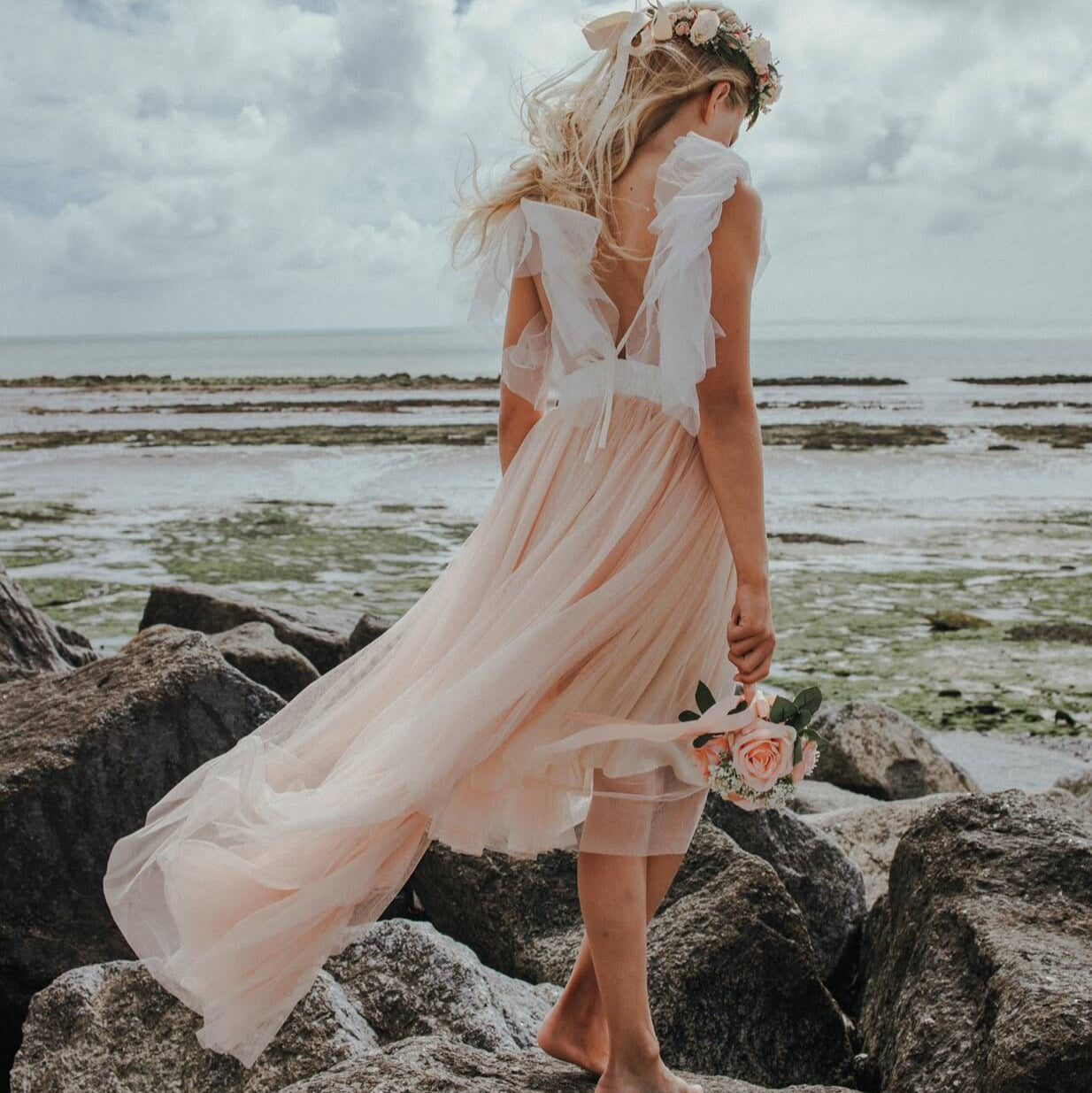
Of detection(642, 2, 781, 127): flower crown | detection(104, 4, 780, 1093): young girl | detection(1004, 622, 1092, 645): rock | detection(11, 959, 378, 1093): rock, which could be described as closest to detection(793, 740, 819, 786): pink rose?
detection(104, 4, 780, 1093): young girl

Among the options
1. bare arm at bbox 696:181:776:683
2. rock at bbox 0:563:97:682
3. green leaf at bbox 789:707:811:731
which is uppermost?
bare arm at bbox 696:181:776:683

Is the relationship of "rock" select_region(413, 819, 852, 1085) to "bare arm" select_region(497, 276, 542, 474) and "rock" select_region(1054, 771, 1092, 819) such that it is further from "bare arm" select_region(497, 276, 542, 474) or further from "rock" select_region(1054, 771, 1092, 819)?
"rock" select_region(1054, 771, 1092, 819)

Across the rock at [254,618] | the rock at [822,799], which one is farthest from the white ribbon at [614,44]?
the rock at [254,618]

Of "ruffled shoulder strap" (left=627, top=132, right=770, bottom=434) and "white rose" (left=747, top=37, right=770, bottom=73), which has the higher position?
"white rose" (left=747, top=37, right=770, bottom=73)

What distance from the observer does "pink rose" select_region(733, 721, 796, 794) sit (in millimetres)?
2557

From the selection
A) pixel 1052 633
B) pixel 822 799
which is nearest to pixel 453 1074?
pixel 822 799

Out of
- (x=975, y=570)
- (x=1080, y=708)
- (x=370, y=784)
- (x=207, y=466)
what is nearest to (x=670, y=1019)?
(x=370, y=784)

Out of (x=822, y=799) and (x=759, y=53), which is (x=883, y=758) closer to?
(x=822, y=799)

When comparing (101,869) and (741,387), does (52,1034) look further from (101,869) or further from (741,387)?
(741,387)

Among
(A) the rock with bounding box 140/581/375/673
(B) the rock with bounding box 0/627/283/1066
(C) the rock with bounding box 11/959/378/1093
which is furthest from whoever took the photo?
(A) the rock with bounding box 140/581/375/673

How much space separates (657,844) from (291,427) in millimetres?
25142

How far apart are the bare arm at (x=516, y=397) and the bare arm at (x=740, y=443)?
0.53 meters

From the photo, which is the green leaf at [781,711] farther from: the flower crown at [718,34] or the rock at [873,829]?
the rock at [873,829]

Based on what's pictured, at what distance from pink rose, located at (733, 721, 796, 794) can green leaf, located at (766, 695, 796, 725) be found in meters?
0.04
